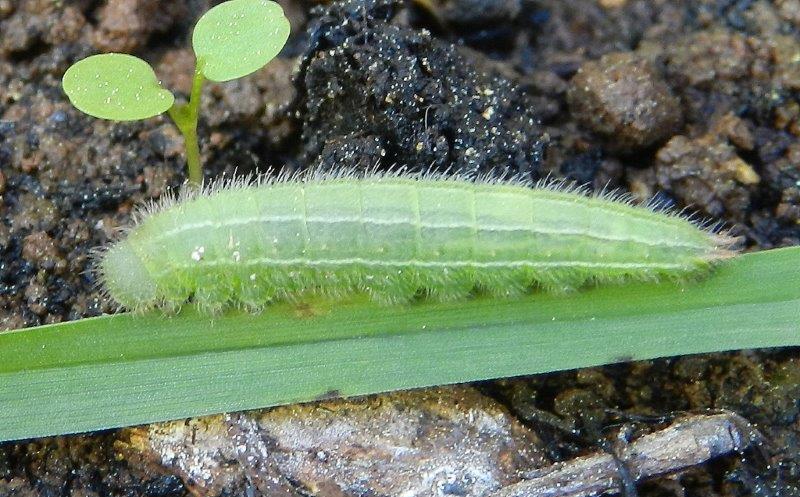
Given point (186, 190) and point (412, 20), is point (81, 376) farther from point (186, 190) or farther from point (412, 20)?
point (412, 20)

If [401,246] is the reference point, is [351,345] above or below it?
below

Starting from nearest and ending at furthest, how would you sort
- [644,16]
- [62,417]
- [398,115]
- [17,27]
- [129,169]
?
[62,417], [398,115], [129,169], [17,27], [644,16]

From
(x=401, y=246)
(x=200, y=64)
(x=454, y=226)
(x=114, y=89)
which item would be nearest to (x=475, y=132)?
(x=454, y=226)

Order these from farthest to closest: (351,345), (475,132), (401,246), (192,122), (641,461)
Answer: (475,132)
(192,122)
(401,246)
(351,345)
(641,461)

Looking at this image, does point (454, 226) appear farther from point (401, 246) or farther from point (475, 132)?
point (475, 132)

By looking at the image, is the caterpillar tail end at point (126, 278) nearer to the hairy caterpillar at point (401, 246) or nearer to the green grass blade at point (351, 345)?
the hairy caterpillar at point (401, 246)

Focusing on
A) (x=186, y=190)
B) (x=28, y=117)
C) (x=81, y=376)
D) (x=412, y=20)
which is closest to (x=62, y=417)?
(x=81, y=376)

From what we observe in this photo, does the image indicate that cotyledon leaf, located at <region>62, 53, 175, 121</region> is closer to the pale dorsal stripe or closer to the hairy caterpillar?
the hairy caterpillar

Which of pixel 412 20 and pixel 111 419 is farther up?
pixel 412 20
